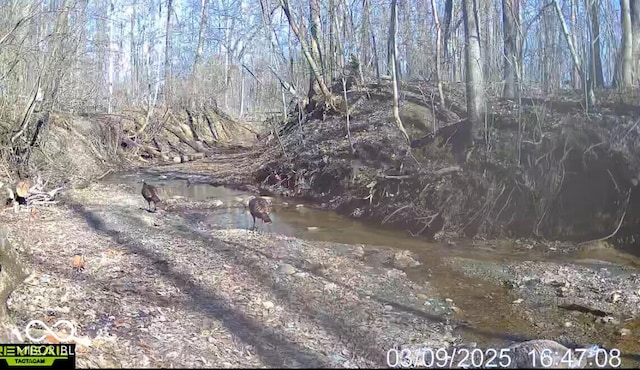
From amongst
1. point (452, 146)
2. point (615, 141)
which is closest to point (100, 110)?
point (452, 146)

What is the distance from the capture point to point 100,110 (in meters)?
25.1

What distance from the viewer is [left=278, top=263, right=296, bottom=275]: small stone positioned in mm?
7252

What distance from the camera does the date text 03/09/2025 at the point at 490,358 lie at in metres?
3.85

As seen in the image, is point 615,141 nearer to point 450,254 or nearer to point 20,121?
point 450,254

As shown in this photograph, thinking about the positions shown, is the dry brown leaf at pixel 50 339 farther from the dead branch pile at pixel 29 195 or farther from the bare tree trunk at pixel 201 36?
the bare tree trunk at pixel 201 36

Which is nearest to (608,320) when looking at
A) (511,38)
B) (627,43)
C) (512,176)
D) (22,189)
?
(512,176)

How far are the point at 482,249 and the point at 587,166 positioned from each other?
9.48 feet

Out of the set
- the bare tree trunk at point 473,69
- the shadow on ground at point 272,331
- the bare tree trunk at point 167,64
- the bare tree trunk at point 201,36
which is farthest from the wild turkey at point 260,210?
the bare tree trunk at point 201,36

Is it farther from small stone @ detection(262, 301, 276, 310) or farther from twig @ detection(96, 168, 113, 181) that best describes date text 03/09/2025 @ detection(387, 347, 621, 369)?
twig @ detection(96, 168, 113, 181)

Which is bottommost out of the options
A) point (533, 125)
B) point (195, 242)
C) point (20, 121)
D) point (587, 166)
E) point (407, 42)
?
point (195, 242)

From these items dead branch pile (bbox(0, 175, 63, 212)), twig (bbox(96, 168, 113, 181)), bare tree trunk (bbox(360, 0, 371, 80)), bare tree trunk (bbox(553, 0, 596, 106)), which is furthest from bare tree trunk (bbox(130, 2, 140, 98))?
bare tree trunk (bbox(553, 0, 596, 106))

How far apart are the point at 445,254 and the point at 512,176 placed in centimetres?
296

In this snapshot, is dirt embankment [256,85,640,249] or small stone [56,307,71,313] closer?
small stone [56,307,71,313]

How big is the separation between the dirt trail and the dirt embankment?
137 inches
